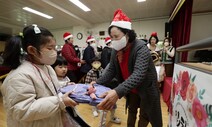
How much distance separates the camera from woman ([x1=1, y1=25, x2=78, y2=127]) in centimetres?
65

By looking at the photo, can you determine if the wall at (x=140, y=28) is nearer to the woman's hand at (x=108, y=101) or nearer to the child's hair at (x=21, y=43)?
the woman's hand at (x=108, y=101)

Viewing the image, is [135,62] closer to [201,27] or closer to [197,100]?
[197,100]

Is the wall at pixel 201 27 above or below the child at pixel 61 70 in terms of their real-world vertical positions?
above

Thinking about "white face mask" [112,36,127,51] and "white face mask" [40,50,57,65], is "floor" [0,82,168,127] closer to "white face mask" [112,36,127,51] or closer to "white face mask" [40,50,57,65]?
"white face mask" [112,36,127,51]

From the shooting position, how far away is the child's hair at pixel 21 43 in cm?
74

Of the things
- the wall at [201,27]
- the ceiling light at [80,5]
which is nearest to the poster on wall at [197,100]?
the ceiling light at [80,5]

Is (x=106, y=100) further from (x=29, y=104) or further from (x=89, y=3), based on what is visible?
(x=89, y=3)

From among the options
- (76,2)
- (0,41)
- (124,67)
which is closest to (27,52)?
(124,67)

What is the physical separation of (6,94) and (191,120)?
0.87 m

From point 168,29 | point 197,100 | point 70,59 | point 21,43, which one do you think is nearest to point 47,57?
point 21,43

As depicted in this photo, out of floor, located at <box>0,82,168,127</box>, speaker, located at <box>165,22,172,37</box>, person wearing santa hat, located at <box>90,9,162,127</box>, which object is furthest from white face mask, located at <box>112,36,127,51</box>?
speaker, located at <box>165,22,172,37</box>

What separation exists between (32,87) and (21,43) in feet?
0.87

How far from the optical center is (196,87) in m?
0.62

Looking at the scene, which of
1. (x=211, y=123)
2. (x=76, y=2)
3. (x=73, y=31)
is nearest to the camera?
(x=211, y=123)
